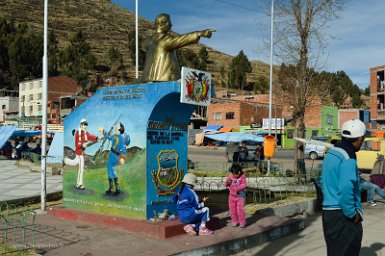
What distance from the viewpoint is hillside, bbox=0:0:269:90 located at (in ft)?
357

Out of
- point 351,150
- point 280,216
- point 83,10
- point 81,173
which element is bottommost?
point 280,216

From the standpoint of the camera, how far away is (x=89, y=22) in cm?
12794

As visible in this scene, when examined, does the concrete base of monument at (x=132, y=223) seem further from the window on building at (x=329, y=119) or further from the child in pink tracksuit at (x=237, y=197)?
the window on building at (x=329, y=119)

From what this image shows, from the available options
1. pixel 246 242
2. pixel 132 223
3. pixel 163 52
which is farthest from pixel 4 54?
pixel 246 242

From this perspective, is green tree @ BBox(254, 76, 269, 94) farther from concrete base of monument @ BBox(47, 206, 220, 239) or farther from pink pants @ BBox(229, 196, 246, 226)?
pink pants @ BBox(229, 196, 246, 226)

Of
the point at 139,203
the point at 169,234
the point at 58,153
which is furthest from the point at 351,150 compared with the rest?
the point at 58,153

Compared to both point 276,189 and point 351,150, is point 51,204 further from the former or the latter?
point 351,150

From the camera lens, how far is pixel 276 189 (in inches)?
534

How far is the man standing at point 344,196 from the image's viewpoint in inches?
162

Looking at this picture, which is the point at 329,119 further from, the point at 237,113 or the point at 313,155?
the point at 313,155

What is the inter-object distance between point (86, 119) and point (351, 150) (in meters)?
6.41

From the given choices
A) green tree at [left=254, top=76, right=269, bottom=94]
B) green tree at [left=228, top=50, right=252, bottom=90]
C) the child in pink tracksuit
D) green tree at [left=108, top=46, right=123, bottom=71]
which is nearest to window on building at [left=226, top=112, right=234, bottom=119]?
green tree at [left=254, top=76, right=269, bottom=94]

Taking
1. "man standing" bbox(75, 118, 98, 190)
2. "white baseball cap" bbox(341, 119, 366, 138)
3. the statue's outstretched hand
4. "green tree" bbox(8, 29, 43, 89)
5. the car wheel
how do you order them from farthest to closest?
1. "green tree" bbox(8, 29, 43, 89)
2. the car wheel
3. "man standing" bbox(75, 118, 98, 190)
4. the statue's outstretched hand
5. "white baseball cap" bbox(341, 119, 366, 138)

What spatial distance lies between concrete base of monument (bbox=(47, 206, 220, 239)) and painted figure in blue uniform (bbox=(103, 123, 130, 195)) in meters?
0.58
